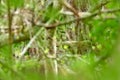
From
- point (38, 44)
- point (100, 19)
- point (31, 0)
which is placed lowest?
point (38, 44)

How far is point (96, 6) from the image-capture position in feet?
4.14

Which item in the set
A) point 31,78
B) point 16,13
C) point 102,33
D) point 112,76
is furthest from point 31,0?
point 112,76

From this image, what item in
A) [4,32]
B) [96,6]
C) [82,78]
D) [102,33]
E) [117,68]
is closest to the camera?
[117,68]

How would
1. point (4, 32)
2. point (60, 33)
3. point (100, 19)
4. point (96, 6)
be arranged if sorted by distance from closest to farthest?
point (100, 19), point (96, 6), point (4, 32), point (60, 33)

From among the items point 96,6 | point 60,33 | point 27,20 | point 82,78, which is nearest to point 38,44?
point 27,20

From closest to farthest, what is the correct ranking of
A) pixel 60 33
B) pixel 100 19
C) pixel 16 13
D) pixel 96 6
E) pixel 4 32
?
pixel 100 19, pixel 96 6, pixel 16 13, pixel 4 32, pixel 60 33

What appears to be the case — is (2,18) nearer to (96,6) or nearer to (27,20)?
(27,20)

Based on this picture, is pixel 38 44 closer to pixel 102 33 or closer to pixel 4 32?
pixel 4 32

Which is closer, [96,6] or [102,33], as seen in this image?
[102,33]

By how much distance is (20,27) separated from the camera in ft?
5.26

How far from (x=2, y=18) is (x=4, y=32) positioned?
0.11 metres

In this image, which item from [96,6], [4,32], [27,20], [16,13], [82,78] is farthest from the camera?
[4,32]

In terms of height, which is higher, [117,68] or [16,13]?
[16,13]

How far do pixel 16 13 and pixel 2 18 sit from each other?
1.39ft
